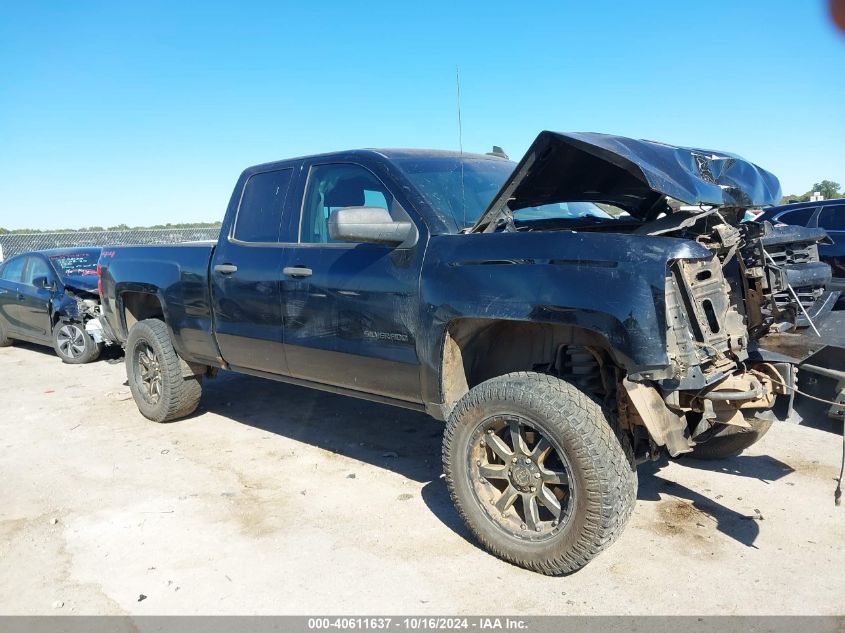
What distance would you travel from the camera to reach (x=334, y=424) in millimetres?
5781

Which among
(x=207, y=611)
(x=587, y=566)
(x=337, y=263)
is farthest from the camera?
(x=337, y=263)

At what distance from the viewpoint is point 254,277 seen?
457 cm

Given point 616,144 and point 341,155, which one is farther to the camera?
point 341,155

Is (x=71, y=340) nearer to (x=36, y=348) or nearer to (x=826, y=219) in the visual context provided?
(x=36, y=348)

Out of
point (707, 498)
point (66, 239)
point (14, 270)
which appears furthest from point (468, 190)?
point (66, 239)

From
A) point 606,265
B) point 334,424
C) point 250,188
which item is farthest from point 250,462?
point 606,265

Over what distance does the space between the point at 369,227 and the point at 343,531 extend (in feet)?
5.77

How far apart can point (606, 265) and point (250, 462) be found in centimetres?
327

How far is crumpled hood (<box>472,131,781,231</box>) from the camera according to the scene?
2998 mm

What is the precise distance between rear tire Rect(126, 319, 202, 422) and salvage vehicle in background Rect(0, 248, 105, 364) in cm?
365

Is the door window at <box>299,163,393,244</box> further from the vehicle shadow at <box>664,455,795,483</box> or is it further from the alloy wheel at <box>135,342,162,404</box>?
the vehicle shadow at <box>664,455,795,483</box>

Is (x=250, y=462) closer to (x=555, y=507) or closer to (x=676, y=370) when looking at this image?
(x=555, y=507)

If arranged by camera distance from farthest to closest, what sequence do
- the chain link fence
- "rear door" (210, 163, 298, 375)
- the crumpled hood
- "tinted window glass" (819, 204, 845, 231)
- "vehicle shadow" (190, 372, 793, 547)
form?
the chain link fence
"tinted window glass" (819, 204, 845, 231)
"rear door" (210, 163, 298, 375)
"vehicle shadow" (190, 372, 793, 547)
the crumpled hood

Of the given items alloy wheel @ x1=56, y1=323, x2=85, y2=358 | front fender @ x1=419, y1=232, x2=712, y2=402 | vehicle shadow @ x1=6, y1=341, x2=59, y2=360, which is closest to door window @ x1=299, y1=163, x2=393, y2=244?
front fender @ x1=419, y1=232, x2=712, y2=402
